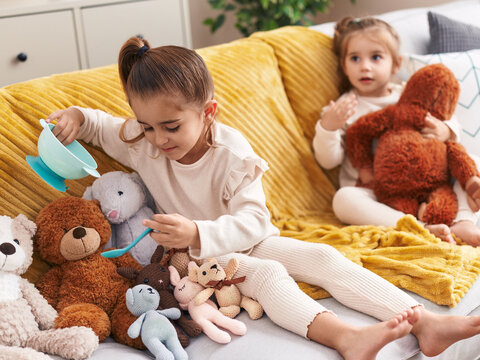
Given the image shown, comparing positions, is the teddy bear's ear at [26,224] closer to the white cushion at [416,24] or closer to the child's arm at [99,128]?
the child's arm at [99,128]

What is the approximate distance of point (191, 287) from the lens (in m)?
1.12

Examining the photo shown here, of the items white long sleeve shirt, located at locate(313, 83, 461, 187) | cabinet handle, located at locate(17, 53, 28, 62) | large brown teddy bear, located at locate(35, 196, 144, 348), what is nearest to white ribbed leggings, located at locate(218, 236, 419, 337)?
large brown teddy bear, located at locate(35, 196, 144, 348)

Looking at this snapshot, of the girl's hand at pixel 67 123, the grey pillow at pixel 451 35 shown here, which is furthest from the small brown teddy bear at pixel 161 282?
the grey pillow at pixel 451 35

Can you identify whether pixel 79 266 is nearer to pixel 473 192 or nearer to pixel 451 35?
pixel 473 192

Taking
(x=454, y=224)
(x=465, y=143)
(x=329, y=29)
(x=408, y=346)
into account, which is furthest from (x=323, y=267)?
(x=329, y=29)

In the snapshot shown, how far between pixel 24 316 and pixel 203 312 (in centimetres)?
32

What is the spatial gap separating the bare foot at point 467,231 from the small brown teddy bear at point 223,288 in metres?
0.60

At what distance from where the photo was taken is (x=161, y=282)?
1.13 meters

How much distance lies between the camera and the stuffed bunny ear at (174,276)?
1.14 meters

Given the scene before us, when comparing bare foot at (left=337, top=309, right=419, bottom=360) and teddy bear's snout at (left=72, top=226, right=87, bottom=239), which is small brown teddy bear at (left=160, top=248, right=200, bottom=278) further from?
bare foot at (left=337, top=309, right=419, bottom=360)

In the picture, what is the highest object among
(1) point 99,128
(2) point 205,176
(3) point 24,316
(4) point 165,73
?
(4) point 165,73

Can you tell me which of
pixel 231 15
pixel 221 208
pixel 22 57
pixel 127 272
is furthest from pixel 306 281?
pixel 231 15

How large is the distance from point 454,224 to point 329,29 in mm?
796

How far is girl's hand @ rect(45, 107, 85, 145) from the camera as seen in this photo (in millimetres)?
1221
